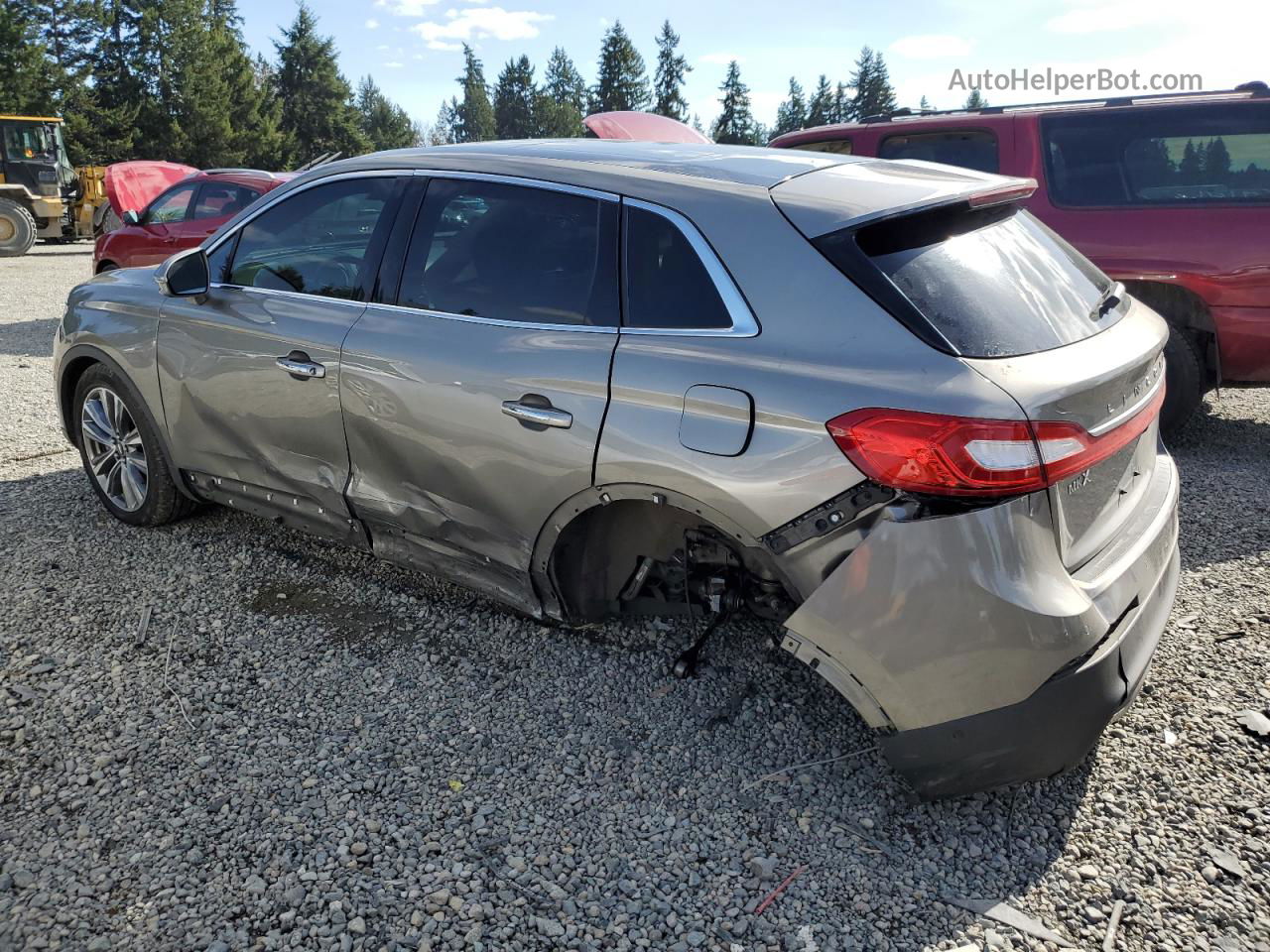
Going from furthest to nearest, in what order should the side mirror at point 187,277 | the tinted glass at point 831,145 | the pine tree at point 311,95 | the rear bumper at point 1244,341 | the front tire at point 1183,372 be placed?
the pine tree at point 311,95 < the tinted glass at point 831,145 < the front tire at point 1183,372 < the rear bumper at point 1244,341 < the side mirror at point 187,277

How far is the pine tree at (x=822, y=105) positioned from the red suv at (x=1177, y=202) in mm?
88229

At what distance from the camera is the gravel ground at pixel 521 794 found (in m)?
2.23

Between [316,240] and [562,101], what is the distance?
114 m

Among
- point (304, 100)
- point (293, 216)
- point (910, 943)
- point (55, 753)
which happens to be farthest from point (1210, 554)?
point (304, 100)

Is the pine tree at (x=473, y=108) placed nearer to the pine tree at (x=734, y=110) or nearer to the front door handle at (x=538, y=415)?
the pine tree at (x=734, y=110)

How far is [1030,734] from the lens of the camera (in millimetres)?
2279

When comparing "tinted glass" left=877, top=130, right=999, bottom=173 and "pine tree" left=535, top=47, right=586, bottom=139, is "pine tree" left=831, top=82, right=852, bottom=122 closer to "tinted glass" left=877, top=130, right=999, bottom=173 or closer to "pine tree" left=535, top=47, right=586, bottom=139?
"pine tree" left=535, top=47, right=586, bottom=139

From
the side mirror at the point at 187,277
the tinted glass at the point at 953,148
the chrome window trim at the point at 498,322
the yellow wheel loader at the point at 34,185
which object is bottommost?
the chrome window trim at the point at 498,322

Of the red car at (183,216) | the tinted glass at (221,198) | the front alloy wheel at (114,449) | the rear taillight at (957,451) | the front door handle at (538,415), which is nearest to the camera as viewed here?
the rear taillight at (957,451)

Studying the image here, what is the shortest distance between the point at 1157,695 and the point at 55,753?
3468 millimetres

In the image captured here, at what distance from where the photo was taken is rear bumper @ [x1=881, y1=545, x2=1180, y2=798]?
2262mm

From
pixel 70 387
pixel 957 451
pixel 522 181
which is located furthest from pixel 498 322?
pixel 70 387

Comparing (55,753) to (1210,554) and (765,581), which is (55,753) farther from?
(1210,554)

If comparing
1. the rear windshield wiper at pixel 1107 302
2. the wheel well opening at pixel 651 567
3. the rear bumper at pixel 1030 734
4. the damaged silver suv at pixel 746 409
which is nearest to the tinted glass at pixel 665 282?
the damaged silver suv at pixel 746 409
